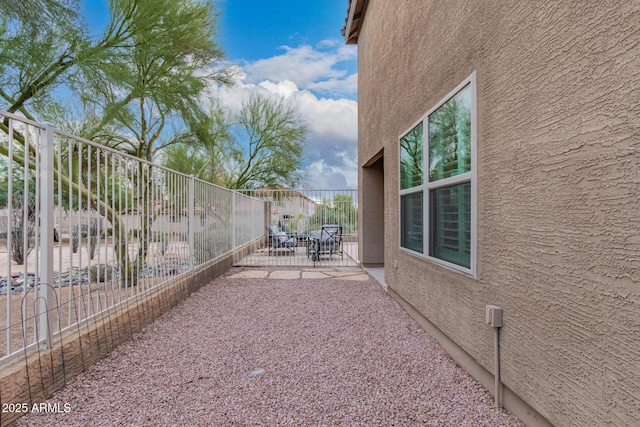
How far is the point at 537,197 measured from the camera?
6.28ft

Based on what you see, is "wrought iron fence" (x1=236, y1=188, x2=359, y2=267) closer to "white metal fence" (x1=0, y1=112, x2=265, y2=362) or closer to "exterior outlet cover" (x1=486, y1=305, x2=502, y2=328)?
"white metal fence" (x1=0, y1=112, x2=265, y2=362)

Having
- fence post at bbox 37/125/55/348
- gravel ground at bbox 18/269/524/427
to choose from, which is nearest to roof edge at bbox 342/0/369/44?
gravel ground at bbox 18/269/524/427

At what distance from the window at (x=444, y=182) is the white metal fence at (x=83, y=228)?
302 centimetres

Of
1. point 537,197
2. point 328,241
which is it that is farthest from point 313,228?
point 537,197

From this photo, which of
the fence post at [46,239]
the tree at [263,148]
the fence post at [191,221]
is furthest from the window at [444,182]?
the tree at [263,148]

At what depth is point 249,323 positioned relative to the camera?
404 centimetres

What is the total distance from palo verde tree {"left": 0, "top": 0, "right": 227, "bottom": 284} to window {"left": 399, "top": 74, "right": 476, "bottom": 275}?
127 inches

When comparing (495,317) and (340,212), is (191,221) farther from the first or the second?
(340,212)

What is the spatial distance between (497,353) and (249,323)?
9.00 ft

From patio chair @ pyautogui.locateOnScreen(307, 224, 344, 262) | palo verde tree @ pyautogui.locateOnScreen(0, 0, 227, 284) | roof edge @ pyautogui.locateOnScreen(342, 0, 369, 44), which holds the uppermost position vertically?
roof edge @ pyautogui.locateOnScreen(342, 0, 369, 44)

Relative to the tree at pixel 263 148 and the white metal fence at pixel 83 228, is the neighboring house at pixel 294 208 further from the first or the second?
the white metal fence at pixel 83 228

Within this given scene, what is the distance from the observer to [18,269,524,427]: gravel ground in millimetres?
2109

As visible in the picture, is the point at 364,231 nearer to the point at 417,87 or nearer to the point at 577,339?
the point at 417,87

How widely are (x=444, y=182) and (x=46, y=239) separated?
3267mm
